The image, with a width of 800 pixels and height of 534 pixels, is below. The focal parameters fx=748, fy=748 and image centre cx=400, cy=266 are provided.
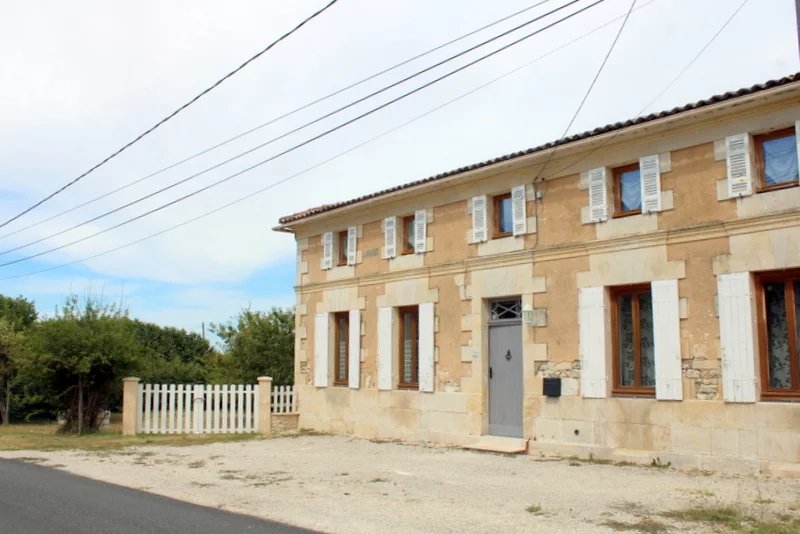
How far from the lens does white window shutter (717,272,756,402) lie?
9852 mm

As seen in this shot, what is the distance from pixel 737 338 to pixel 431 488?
15.0 feet

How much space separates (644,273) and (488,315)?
10.8 feet

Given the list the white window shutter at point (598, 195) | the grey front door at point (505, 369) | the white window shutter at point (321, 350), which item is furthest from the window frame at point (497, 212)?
the white window shutter at point (321, 350)

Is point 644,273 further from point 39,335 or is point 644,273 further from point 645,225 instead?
point 39,335

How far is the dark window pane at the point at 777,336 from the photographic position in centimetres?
980

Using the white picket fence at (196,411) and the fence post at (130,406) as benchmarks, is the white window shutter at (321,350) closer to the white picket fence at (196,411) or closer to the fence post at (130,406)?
the white picket fence at (196,411)

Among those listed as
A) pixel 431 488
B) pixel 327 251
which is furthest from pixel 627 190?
pixel 327 251

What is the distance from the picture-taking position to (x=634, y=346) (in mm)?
11391

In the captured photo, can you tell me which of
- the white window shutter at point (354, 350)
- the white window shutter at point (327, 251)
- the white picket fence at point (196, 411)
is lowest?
the white picket fence at point (196, 411)

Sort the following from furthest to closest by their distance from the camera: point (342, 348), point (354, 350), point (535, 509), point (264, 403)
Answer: point (342, 348)
point (264, 403)
point (354, 350)
point (535, 509)

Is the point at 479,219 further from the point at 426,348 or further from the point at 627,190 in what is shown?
the point at 627,190

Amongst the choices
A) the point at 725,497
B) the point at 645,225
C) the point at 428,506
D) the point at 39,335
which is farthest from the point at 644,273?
the point at 39,335

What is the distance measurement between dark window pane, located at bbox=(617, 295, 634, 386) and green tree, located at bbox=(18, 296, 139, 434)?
11.3 meters

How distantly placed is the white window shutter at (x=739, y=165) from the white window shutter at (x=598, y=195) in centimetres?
193
